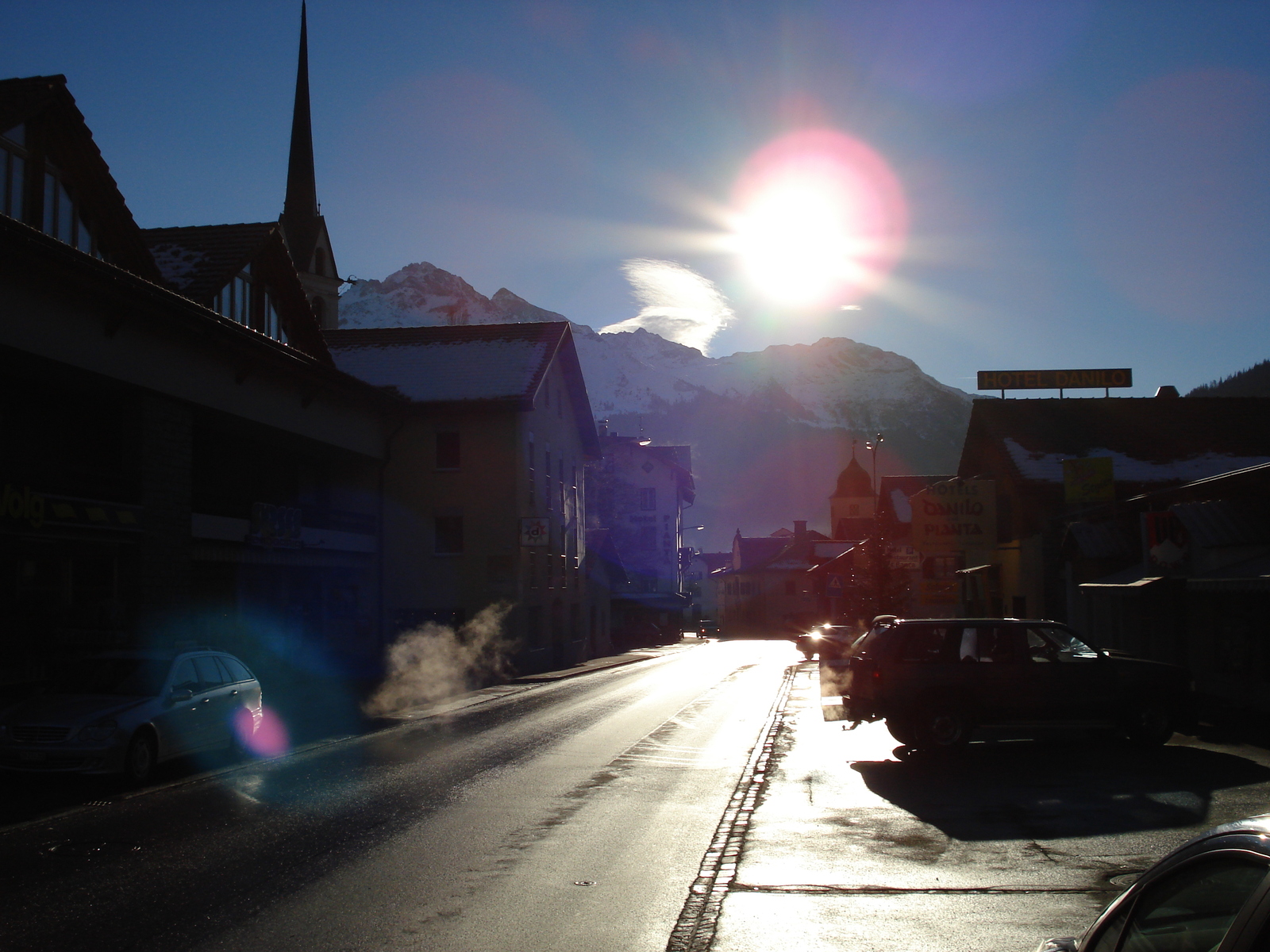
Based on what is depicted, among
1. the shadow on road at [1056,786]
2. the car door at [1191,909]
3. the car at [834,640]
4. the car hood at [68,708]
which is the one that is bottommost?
the shadow on road at [1056,786]

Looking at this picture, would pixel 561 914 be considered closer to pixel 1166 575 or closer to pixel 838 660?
pixel 1166 575

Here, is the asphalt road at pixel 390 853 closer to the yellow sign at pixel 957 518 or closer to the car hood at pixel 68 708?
the car hood at pixel 68 708

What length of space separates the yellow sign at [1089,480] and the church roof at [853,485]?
3382 inches

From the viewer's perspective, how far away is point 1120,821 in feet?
31.9

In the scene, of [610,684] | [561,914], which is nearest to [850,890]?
[561,914]

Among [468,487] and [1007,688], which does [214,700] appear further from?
[468,487]

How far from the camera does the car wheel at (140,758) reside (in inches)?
481

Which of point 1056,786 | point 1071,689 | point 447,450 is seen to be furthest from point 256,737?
point 447,450

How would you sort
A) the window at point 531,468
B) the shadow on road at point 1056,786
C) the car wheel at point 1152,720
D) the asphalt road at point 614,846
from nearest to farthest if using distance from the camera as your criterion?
1. the asphalt road at point 614,846
2. the shadow on road at point 1056,786
3. the car wheel at point 1152,720
4. the window at point 531,468

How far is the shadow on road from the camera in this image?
32.1 feet

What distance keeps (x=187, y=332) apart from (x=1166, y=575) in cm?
2093

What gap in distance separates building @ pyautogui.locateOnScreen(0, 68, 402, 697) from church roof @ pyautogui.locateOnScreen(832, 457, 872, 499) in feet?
275

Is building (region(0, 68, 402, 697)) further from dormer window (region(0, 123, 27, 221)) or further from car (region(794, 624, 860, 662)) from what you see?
car (region(794, 624, 860, 662))

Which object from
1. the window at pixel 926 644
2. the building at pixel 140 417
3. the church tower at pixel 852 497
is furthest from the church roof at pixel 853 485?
the window at pixel 926 644
